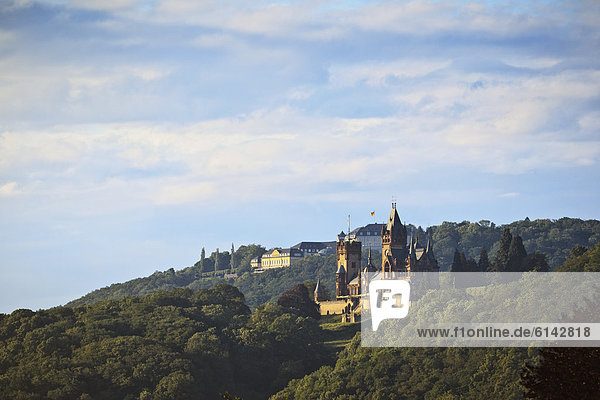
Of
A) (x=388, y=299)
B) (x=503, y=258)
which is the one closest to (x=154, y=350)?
(x=388, y=299)

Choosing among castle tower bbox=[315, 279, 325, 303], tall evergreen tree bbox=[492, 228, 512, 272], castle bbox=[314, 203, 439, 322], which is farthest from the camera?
castle tower bbox=[315, 279, 325, 303]

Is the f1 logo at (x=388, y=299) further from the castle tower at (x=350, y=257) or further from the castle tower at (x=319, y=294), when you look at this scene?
the castle tower at (x=319, y=294)

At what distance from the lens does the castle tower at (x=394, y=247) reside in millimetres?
123188

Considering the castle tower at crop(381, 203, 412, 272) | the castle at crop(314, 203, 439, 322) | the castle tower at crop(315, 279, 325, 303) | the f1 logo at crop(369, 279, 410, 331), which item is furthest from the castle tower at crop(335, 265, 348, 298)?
the f1 logo at crop(369, 279, 410, 331)

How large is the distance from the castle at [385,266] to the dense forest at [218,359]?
536 cm

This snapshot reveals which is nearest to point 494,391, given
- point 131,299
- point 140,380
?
point 140,380

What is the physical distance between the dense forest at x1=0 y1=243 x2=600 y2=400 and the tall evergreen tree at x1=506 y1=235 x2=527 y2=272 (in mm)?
6814

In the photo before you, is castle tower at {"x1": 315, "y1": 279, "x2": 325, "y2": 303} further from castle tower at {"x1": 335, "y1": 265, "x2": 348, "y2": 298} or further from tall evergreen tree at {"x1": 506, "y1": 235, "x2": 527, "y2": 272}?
tall evergreen tree at {"x1": 506, "y1": 235, "x2": 527, "y2": 272}

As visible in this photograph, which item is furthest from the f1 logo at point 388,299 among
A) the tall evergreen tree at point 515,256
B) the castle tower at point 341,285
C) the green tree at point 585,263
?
the green tree at point 585,263

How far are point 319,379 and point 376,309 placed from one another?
63.4 ft

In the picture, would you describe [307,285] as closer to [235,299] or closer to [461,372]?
[235,299]

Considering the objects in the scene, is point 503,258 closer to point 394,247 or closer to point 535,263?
point 535,263

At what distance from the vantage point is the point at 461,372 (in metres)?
95.6

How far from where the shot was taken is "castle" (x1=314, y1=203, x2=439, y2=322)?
12306 centimetres
